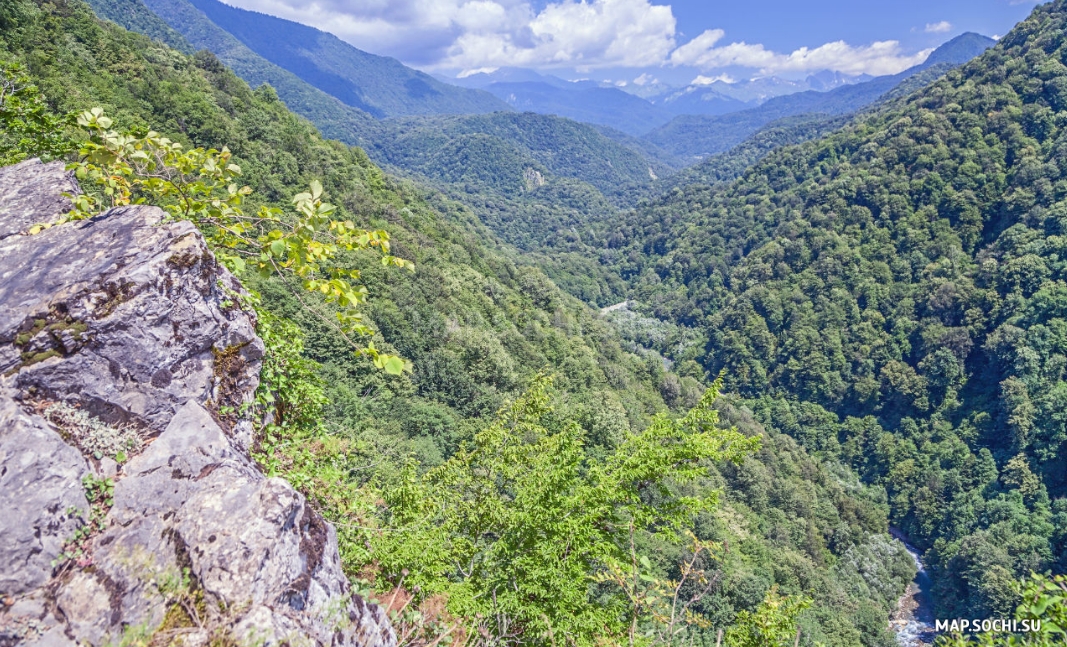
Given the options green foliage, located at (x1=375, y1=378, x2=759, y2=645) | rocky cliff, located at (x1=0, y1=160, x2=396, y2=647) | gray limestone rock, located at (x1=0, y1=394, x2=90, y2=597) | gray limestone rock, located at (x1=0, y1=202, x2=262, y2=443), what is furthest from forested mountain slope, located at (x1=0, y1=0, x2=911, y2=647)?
gray limestone rock, located at (x1=0, y1=394, x2=90, y2=597)

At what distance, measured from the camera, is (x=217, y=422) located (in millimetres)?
4621

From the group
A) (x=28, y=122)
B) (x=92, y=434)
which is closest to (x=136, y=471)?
(x=92, y=434)

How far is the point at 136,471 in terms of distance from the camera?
4.02 meters

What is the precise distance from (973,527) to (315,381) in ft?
264

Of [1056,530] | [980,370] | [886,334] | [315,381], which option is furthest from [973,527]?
[315,381]

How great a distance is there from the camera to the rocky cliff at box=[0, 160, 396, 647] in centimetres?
345

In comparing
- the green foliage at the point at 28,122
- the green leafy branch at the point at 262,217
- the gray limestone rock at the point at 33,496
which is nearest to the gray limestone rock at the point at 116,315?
the green leafy branch at the point at 262,217

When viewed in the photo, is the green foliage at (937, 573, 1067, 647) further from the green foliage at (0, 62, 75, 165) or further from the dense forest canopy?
the green foliage at (0, 62, 75, 165)

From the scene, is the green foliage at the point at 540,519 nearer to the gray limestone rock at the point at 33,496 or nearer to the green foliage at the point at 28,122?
the gray limestone rock at the point at 33,496

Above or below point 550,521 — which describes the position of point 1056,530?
below

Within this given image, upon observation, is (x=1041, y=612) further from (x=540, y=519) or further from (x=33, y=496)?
(x=33, y=496)

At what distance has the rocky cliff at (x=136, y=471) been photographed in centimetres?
345

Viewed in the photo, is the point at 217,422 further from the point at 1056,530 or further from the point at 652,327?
the point at 652,327

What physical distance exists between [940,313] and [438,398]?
88560 mm
